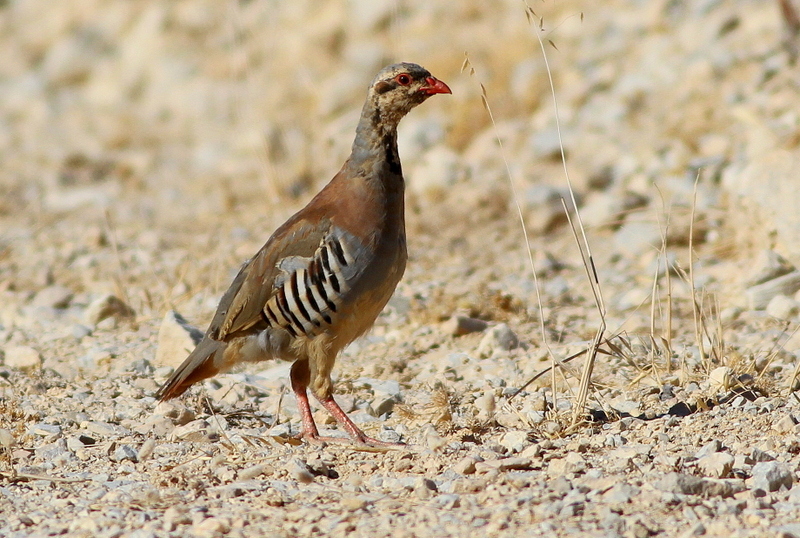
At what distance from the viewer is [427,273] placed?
7312 mm

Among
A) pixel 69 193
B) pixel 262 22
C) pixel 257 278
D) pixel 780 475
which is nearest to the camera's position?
pixel 780 475

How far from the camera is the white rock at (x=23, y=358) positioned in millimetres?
5582

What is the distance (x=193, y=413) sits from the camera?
4828 millimetres

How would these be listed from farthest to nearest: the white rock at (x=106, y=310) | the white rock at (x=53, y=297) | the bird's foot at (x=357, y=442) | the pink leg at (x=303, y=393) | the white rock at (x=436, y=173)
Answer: the white rock at (x=436, y=173)
the white rock at (x=53, y=297)
the white rock at (x=106, y=310)
the pink leg at (x=303, y=393)
the bird's foot at (x=357, y=442)

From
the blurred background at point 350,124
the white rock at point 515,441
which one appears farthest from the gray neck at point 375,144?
the blurred background at point 350,124

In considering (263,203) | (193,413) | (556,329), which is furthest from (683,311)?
(263,203)

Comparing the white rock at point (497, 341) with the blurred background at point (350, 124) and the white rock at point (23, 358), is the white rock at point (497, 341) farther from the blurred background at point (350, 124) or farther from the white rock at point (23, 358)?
the white rock at point (23, 358)

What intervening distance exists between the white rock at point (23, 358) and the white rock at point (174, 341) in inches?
24.2

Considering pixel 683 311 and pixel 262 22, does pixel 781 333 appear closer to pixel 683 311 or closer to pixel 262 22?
pixel 683 311

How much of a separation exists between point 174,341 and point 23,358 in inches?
31.8

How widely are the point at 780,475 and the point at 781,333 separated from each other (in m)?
1.78

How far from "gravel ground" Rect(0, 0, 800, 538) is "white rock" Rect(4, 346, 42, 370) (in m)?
0.02

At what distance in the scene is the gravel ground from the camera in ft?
12.2

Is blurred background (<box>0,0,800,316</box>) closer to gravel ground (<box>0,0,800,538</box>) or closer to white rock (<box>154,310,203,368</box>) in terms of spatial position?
gravel ground (<box>0,0,800,538</box>)
